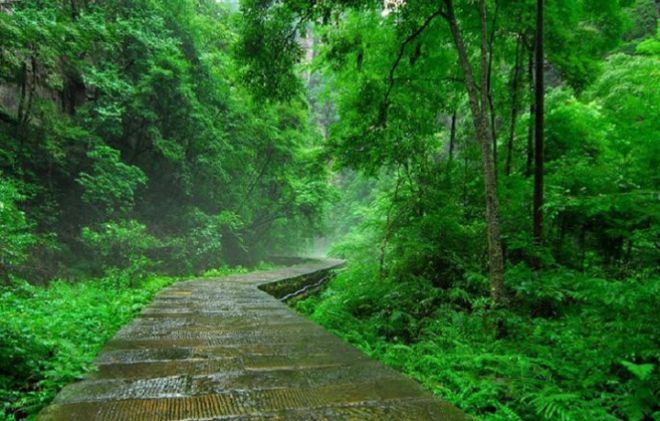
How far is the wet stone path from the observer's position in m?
2.35

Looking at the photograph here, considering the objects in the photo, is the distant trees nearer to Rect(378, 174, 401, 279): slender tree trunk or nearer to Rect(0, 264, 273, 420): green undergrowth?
Rect(378, 174, 401, 279): slender tree trunk

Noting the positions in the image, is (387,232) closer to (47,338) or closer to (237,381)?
(237,381)

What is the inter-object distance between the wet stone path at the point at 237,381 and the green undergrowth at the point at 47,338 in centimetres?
19

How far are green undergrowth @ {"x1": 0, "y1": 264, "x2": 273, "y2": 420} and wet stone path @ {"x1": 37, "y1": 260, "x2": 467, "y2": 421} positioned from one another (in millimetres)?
186

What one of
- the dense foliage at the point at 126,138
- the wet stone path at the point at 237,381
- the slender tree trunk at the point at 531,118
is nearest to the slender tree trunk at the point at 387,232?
the dense foliage at the point at 126,138

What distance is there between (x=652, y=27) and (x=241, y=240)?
1984cm

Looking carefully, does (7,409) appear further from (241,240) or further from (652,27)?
(652,27)

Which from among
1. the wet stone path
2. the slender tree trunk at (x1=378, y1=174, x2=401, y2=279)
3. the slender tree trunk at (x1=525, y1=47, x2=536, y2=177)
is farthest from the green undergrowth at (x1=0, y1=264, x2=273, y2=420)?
the slender tree trunk at (x1=525, y1=47, x2=536, y2=177)

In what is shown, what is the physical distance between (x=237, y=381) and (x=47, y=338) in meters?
2.40

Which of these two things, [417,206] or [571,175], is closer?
[571,175]

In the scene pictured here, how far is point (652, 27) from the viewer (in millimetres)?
15336

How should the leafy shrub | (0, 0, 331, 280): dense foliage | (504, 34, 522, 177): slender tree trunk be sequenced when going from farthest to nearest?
the leafy shrub, (0, 0, 331, 280): dense foliage, (504, 34, 522, 177): slender tree trunk

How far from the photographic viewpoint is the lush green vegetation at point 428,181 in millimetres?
3637

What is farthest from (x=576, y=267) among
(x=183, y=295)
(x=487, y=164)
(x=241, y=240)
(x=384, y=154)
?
(x=241, y=240)
